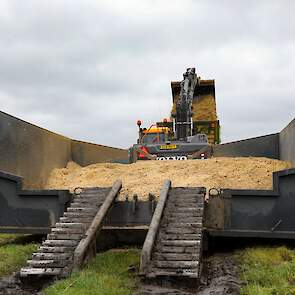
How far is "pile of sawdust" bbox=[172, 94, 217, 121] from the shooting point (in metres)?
18.3

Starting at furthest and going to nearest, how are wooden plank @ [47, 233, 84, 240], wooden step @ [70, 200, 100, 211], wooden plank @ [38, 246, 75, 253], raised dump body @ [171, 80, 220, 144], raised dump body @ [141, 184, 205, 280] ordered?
raised dump body @ [171, 80, 220, 144], wooden step @ [70, 200, 100, 211], wooden plank @ [47, 233, 84, 240], wooden plank @ [38, 246, 75, 253], raised dump body @ [141, 184, 205, 280]

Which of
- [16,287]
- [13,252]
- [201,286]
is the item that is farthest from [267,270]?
[13,252]

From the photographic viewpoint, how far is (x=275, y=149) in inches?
392

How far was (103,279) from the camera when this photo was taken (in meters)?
4.96

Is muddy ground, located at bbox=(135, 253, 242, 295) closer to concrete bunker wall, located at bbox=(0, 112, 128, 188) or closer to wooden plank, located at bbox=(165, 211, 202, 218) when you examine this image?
wooden plank, located at bbox=(165, 211, 202, 218)

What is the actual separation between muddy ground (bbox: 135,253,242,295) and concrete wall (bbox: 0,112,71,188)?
327cm

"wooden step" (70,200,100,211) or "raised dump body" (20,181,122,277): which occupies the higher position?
"wooden step" (70,200,100,211)

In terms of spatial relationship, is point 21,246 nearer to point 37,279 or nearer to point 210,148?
point 37,279

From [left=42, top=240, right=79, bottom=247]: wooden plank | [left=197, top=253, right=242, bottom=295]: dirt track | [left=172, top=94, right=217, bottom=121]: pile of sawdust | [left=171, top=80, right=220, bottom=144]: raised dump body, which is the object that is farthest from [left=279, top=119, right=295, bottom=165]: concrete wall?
[left=172, top=94, right=217, bottom=121]: pile of sawdust

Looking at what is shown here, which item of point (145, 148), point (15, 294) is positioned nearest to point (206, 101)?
point (145, 148)

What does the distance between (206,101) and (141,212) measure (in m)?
12.7

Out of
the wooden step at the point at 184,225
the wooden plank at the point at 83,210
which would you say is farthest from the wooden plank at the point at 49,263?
the wooden step at the point at 184,225

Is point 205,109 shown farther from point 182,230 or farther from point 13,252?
point 182,230

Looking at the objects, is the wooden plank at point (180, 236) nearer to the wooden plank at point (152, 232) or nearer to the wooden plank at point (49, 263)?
the wooden plank at point (152, 232)
